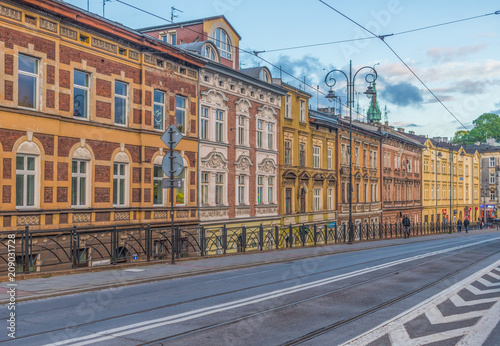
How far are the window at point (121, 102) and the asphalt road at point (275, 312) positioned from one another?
9.86 metres

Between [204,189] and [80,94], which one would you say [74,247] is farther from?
[204,189]

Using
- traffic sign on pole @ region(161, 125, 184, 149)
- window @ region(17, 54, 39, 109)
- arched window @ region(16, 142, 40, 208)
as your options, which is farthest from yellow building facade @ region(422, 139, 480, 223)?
window @ region(17, 54, 39, 109)

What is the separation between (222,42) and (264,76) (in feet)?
15.7

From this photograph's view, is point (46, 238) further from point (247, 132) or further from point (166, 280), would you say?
point (247, 132)

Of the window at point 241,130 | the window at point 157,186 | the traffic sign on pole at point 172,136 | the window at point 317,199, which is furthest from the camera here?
the window at point 317,199

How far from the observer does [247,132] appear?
33.5m

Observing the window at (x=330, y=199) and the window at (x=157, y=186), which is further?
the window at (x=330, y=199)

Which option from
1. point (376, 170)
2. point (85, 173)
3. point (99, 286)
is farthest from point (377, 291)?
point (376, 170)

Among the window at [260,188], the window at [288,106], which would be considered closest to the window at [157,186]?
the window at [260,188]

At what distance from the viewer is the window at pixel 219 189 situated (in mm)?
30719

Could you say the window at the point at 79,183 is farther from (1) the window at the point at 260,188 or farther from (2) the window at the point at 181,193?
(1) the window at the point at 260,188

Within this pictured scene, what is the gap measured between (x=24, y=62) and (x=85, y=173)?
4.96 m

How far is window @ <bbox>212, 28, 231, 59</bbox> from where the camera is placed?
31.9m

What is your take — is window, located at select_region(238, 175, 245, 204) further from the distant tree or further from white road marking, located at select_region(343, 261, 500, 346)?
the distant tree
